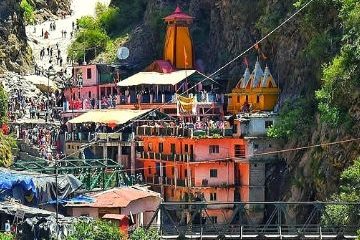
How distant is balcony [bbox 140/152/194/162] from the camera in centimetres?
8394

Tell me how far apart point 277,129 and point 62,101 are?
28689 millimetres

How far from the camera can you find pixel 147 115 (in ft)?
297

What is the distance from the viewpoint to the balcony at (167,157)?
83.9 meters

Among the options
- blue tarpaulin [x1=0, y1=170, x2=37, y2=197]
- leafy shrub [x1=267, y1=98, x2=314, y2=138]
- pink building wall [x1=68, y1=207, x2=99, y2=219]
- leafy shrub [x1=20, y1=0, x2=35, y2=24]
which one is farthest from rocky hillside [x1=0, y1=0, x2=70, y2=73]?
blue tarpaulin [x1=0, y1=170, x2=37, y2=197]

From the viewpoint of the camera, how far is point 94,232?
191 ft

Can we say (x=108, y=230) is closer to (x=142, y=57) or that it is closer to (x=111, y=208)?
(x=111, y=208)

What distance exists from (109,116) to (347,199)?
1273 inches

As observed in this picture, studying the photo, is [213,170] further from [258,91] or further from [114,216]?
[114,216]

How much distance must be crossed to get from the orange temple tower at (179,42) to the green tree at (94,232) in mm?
39528

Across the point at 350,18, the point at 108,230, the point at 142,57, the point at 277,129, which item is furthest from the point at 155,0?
the point at 108,230

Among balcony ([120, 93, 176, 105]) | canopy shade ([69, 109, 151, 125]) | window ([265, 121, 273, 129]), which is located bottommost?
window ([265, 121, 273, 129])

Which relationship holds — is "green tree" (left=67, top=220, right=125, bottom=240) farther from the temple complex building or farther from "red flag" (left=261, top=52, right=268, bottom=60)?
"red flag" (left=261, top=52, right=268, bottom=60)

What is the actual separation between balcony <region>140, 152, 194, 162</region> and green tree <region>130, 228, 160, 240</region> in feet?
83.0

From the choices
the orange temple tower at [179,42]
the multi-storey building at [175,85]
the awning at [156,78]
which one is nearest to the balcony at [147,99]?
the multi-storey building at [175,85]
